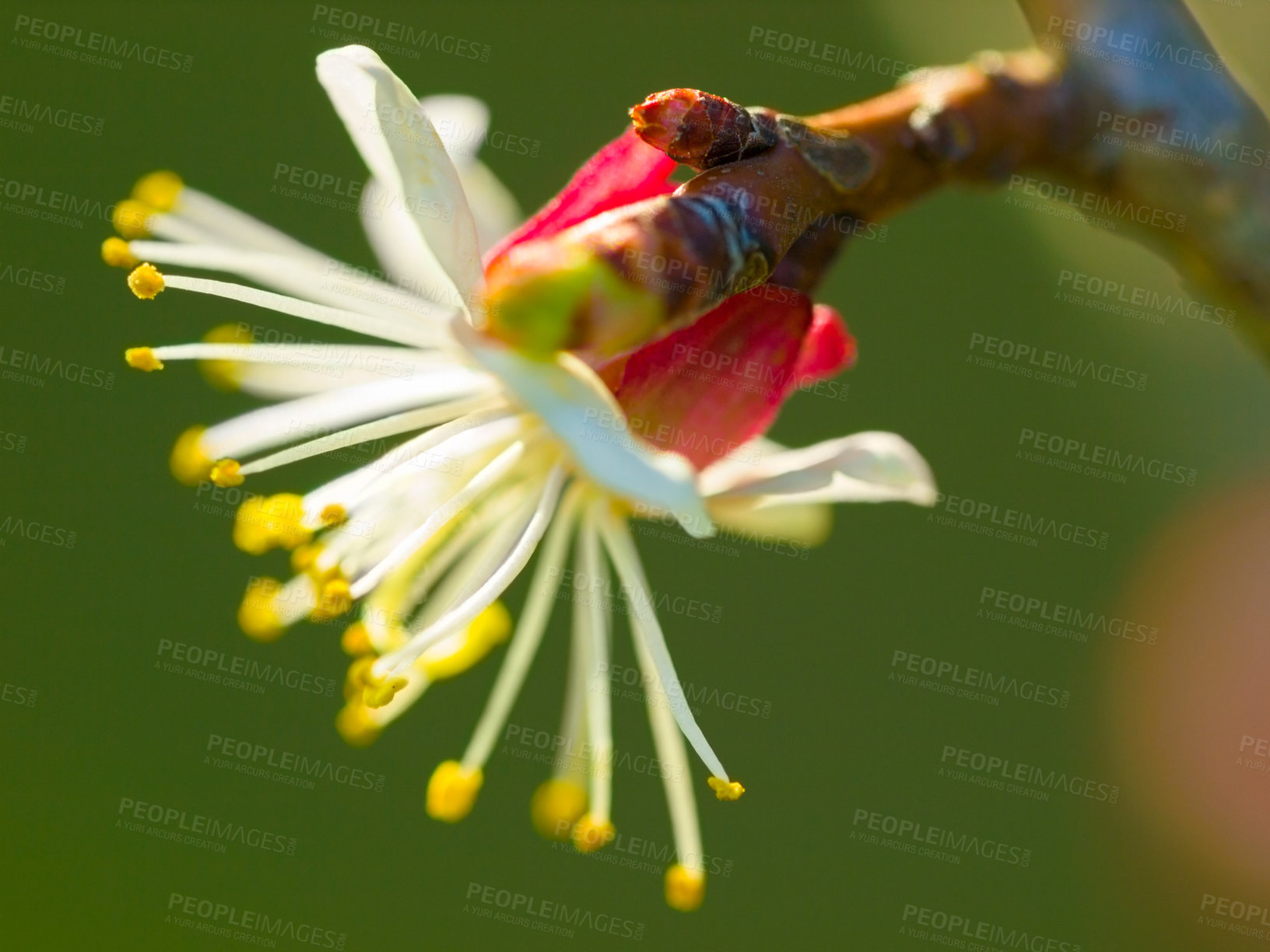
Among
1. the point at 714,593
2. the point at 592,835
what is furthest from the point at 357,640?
the point at 714,593

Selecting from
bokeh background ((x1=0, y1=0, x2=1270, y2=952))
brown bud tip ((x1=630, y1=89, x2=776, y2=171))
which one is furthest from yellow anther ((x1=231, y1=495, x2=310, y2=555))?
bokeh background ((x1=0, y1=0, x2=1270, y2=952))

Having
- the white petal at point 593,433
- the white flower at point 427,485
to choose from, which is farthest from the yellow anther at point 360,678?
the white petal at point 593,433

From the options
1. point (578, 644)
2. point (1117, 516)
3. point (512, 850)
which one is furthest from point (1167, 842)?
point (578, 644)

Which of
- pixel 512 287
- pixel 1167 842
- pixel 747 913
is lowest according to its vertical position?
pixel 1167 842

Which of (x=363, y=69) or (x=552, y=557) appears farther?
(x=552, y=557)

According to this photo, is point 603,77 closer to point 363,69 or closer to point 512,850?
point 512,850

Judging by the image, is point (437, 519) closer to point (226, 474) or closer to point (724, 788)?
point (226, 474)

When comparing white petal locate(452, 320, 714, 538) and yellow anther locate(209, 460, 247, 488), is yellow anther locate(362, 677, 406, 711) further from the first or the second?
white petal locate(452, 320, 714, 538)
